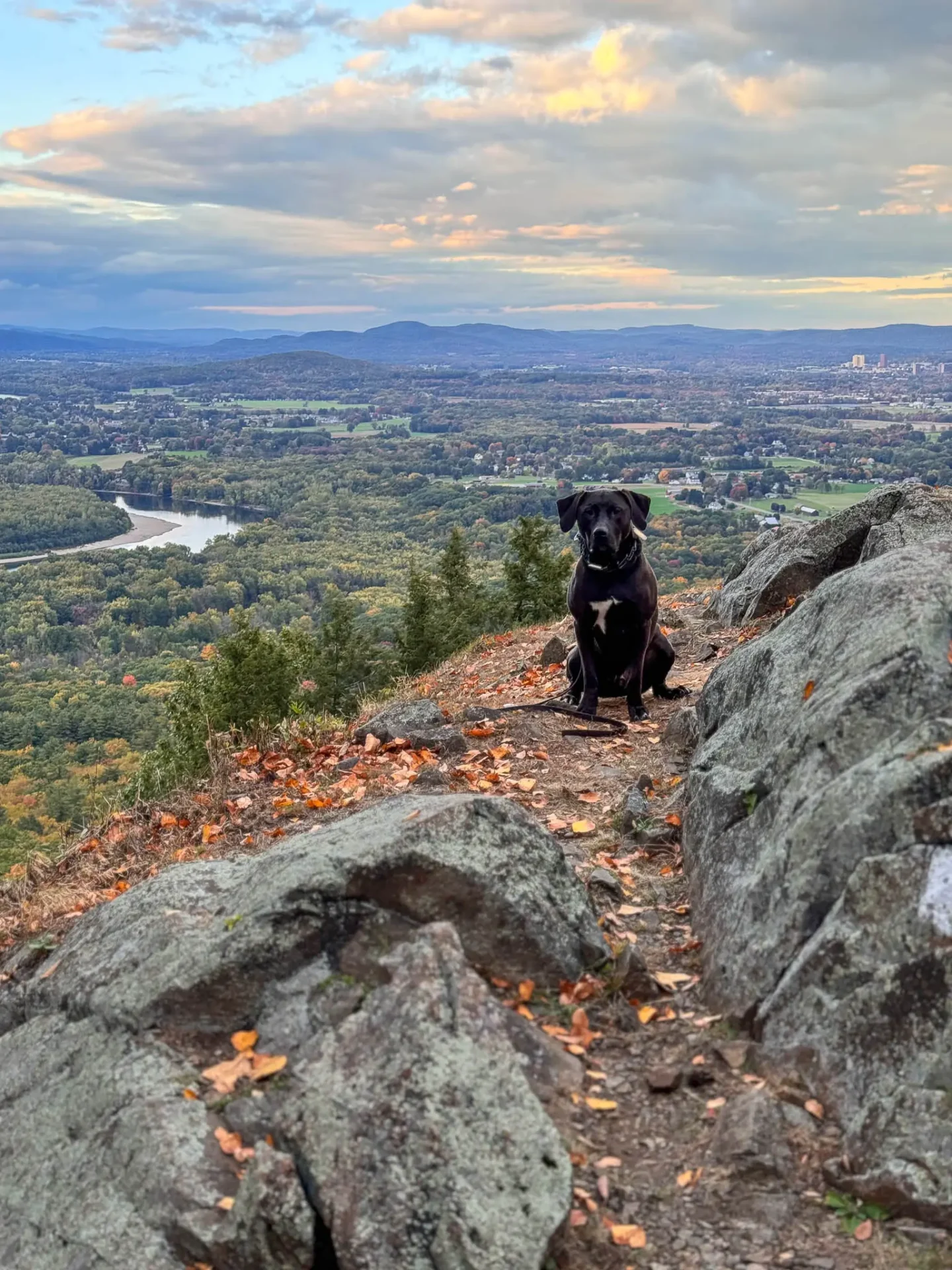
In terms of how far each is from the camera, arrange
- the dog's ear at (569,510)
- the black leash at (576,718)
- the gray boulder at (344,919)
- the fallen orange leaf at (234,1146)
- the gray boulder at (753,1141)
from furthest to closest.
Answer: the dog's ear at (569,510), the black leash at (576,718), the gray boulder at (344,919), the fallen orange leaf at (234,1146), the gray boulder at (753,1141)

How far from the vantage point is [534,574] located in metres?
29.2

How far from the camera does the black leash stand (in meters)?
7.68

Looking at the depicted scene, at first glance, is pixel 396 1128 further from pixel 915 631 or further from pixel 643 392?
pixel 643 392

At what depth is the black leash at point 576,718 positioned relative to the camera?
302 inches

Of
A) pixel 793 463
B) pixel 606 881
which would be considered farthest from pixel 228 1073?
pixel 793 463

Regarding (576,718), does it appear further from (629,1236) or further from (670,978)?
(629,1236)

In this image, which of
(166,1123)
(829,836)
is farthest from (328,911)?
(829,836)

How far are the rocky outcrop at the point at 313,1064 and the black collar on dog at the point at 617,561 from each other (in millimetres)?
3398

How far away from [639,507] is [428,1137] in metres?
5.57

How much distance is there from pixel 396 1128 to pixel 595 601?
17.1ft

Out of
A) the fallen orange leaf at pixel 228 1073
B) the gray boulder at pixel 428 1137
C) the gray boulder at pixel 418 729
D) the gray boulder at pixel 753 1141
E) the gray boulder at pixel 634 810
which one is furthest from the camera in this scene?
the gray boulder at pixel 418 729

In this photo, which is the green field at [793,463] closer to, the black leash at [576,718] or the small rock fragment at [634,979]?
the black leash at [576,718]

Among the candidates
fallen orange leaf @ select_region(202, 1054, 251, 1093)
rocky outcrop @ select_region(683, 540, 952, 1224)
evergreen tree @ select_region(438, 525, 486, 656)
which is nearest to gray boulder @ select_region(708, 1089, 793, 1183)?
rocky outcrop @ select_region(683, 540, 952, 1224)

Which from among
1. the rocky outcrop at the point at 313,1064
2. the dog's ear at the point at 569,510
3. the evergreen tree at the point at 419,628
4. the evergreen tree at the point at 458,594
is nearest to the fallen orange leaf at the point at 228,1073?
the rocky outcrop at the point at 313,1064
